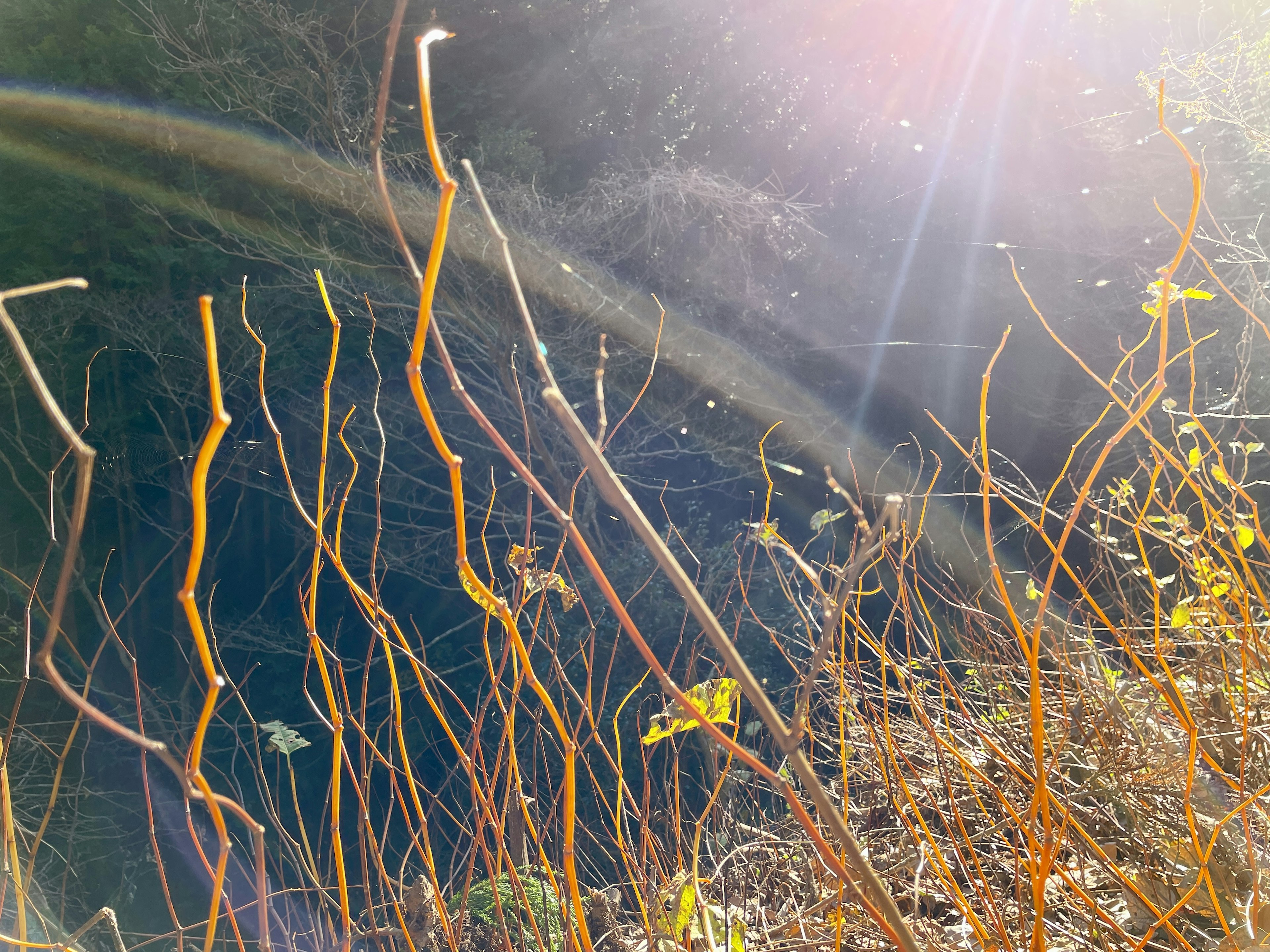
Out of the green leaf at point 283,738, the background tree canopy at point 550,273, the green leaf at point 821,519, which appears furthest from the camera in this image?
the background tree canopy at point 550,273

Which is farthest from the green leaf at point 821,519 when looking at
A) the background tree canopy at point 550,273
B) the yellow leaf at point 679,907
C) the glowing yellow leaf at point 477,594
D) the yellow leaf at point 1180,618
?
the background tree canopy at point 550,273

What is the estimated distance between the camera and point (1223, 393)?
4371mm

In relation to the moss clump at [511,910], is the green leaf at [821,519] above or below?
above

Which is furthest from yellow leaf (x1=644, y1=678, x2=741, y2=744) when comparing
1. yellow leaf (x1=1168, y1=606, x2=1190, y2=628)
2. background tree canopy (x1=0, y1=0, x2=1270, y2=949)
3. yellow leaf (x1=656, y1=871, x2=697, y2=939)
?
background tree canopy (x1=0, y1=0, x2=1270, y2=949)

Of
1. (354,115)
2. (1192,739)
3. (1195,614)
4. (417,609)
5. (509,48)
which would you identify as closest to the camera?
(1192,739)

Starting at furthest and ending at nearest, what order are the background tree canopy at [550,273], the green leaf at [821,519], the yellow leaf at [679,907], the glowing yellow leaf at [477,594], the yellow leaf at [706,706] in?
the background tree canopy at [550,273] → the green leaf at [821,519] → the yellow leaf at [679,907] → the yellow leaf at [706,706] → the glowing yellow leaf at [477,594]

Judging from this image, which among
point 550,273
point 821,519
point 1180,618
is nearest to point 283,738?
point 821,519

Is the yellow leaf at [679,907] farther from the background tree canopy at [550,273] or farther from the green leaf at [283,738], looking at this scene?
the background tree canopy at [550,273]

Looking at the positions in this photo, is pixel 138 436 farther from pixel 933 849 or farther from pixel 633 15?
pixel 933 849

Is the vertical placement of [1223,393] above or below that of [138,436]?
above

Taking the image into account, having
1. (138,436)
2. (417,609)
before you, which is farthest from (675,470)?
(138,436)

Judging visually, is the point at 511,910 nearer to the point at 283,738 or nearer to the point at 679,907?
the point at 283,738

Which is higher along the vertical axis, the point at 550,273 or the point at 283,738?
the point at 550,273

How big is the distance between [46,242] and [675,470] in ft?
13.0
